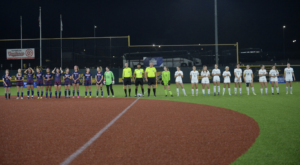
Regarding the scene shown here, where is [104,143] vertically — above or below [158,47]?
below

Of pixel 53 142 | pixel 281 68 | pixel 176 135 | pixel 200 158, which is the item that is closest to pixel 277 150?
pixel 200 158

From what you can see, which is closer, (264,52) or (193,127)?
(193,127)

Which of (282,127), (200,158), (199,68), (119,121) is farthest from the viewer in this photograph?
(199,68)

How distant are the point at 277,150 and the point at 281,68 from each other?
3674 cm

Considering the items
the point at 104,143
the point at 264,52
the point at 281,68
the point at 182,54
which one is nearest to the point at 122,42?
the point at 182,54

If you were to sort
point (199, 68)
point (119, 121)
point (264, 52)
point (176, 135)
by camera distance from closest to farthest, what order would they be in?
1. point (176, 135)
2. point (119, 121)
3. point (199, 68)
4. point (264, 52)

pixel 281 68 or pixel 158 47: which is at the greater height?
pixel 158 47

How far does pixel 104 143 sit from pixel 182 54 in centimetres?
3279

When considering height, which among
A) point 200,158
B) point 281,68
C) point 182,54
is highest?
point 182,54

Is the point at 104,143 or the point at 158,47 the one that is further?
the point at 158,47

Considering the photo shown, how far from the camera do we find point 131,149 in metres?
4.30

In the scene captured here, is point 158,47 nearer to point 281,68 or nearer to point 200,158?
point 281,68

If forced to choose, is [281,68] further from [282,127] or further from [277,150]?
[277,150]

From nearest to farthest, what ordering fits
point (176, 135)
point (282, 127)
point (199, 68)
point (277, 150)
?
point (277, 150) < point (176, 135) < point (282, 127) < point (199, 68)
